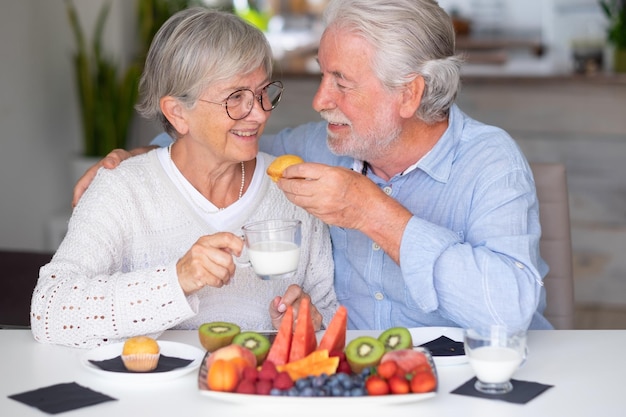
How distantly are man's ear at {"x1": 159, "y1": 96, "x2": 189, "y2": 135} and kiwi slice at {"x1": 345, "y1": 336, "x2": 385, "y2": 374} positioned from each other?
842mm

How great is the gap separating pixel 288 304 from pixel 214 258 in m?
0.37

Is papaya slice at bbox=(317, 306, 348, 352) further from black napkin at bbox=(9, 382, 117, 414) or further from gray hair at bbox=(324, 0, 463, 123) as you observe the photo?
gray hair at bbox=(324, 0, 463, 123)

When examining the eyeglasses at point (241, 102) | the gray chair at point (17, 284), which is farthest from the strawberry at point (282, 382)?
the gray chair at point (17, 284)

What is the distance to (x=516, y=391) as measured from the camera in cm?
174

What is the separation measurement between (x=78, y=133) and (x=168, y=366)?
336 centimetres

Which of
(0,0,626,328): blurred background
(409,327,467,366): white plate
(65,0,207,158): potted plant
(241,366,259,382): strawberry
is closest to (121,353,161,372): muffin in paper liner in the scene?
(241,366,259,382): strawberry

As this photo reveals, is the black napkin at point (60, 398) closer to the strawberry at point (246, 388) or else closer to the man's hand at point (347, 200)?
the strawberry at point (246, 388)

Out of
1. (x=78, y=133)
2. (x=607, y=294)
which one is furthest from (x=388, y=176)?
(x=78, y=133)

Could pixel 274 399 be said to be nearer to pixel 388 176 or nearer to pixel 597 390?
pixel 597 390

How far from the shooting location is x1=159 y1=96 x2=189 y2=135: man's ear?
2352 millimetres

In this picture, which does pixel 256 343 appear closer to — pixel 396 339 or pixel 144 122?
pixel 396 339

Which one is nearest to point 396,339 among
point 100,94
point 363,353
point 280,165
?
point 363,353

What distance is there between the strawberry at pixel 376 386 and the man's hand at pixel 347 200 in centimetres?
47

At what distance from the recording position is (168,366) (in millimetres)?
1855
